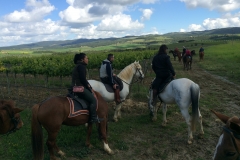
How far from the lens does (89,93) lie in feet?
19.5

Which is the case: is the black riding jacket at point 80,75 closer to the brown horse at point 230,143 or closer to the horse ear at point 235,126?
the brown horse at point 230,143

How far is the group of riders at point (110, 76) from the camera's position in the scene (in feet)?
19.4

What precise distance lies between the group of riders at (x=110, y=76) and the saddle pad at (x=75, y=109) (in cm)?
20

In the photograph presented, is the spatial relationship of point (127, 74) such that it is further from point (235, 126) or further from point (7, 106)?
point (235, 126)

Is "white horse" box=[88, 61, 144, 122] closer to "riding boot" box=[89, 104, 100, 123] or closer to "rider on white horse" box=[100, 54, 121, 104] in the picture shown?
"rider on white horse" box=[100, 54, 121, 104]

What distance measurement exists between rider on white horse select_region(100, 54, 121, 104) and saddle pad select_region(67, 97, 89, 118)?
242cm

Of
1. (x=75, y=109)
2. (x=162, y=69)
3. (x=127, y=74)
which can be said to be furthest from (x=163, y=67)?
(x=75, y=109)

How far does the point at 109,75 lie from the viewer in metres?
8.03

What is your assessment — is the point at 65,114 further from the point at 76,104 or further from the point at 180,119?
the point at 180,119

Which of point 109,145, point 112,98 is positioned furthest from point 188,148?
point 112,98

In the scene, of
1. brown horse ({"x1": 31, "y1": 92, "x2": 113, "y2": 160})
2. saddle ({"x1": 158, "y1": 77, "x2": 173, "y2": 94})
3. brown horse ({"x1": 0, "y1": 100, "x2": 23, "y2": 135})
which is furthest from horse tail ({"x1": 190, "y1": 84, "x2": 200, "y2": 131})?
brown horse ({"x1": 0, "y1": 100, "x2": 23, "y2": 135})

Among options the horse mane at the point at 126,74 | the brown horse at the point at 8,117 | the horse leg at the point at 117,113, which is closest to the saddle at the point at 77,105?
the brown horse at the point at 8,117

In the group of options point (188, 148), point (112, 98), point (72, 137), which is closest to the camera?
point (188, 148)

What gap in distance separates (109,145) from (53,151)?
67.8 inches
